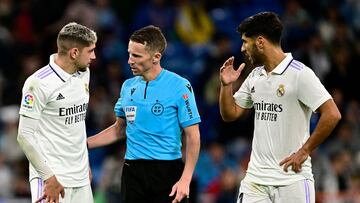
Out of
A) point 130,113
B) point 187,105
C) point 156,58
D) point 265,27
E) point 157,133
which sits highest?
point 265,27

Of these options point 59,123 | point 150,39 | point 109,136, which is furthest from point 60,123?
point 150,39

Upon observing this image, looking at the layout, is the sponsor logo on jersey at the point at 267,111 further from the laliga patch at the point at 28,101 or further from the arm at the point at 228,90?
the laliga patch at the point at 28,101

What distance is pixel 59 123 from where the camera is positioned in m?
7.26

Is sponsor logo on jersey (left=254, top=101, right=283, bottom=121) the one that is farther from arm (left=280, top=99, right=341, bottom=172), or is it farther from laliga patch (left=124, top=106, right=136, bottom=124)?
laliga patch (left=124, top=106, right=136, bottom=124)

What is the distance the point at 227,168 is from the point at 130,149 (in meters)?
5.42

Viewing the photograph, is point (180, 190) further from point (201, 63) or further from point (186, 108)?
point (201, 63)

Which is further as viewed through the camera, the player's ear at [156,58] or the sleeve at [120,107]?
the sleeve at [120,107]

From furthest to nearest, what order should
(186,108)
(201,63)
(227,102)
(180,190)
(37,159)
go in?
(201,63)
(227,102)
(186,108)
(180,190)
(37,159)

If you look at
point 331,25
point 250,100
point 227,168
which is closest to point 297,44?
point 331,25

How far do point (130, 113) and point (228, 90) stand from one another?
80 centimetres

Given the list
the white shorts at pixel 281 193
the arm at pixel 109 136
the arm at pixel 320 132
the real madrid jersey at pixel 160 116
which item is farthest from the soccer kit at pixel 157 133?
the arm at pixel 320 132

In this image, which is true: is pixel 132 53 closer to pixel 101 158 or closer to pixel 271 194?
pixel 271 194

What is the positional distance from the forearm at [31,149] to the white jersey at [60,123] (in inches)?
4.9

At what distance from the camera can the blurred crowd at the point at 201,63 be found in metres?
12.7
